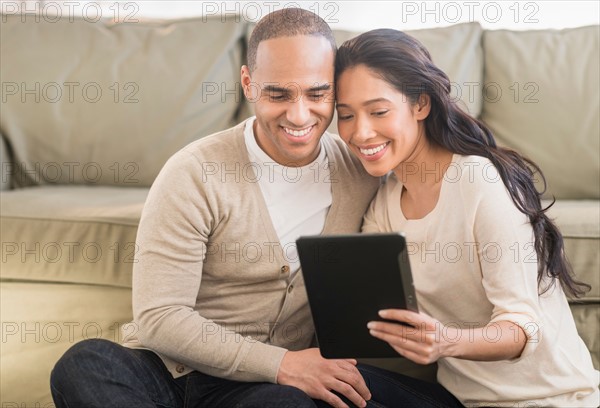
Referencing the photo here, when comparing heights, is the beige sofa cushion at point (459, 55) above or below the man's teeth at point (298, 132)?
above

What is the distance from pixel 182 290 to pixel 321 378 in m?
0.27

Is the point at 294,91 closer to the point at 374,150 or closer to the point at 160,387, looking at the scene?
the point at 374,150

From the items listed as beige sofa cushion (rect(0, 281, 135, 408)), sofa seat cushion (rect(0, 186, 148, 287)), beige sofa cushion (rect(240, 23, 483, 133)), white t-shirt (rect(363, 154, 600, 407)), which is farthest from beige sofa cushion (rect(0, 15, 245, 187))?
white t-shirt (rect(363, 154, 600, 407))

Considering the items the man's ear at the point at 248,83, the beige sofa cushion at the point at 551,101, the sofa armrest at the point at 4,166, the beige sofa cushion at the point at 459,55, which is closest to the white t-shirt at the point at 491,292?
the man's ear at the point at 248,83

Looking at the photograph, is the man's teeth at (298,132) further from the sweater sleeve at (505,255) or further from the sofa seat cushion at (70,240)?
the sofa seat cushion at (70,240)

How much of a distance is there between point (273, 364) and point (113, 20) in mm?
1248

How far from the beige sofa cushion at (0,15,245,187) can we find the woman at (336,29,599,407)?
0.74 metres

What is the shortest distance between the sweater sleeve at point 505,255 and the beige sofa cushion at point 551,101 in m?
0.68

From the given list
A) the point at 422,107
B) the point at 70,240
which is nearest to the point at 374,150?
the point at 422,107

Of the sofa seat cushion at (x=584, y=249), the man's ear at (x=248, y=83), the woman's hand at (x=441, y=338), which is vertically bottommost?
the woman's hand at (x=441, y=338)

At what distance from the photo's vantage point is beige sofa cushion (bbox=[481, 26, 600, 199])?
1895 millimetres

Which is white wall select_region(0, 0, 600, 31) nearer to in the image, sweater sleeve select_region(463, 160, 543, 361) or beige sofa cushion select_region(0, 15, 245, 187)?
beige sofa cushion select_region(0, 15, 245, 187)

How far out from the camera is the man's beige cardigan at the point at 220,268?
4.25 ft

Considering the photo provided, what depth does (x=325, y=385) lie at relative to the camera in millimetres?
1282
